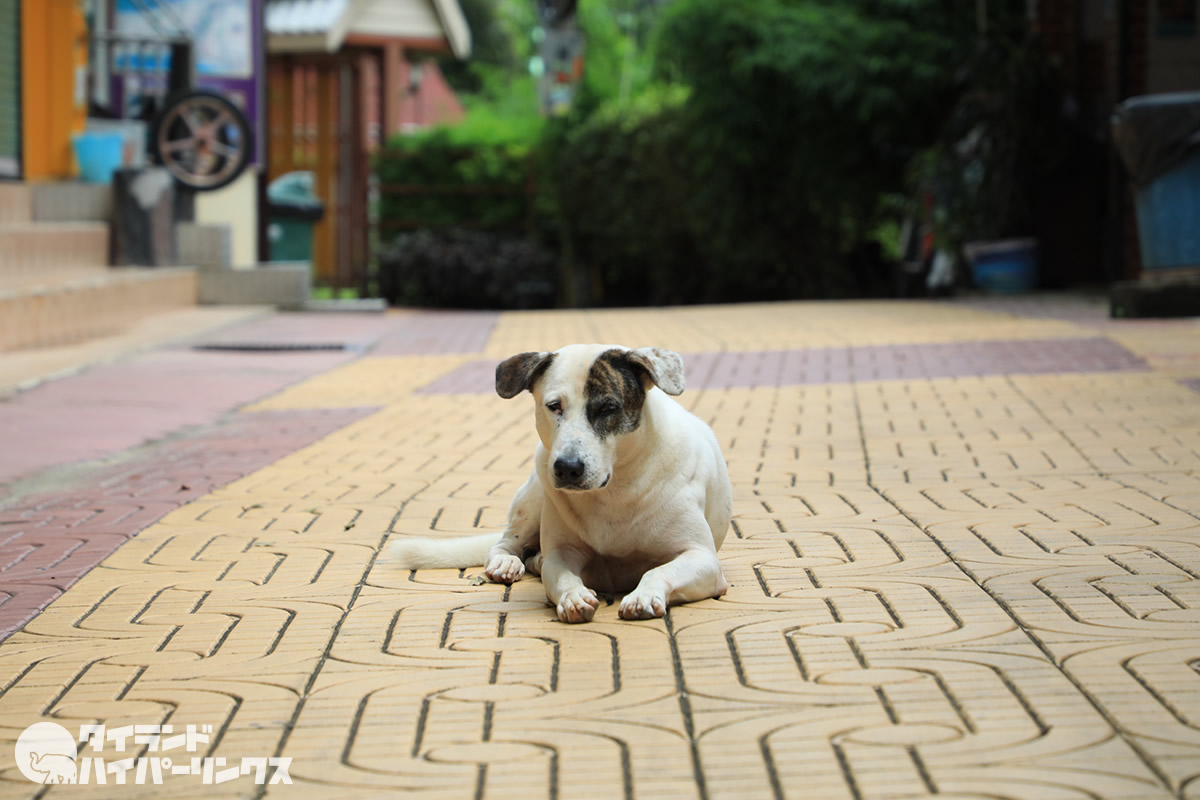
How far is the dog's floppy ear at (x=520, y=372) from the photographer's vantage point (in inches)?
142

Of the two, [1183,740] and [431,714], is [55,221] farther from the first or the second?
[1183,740]

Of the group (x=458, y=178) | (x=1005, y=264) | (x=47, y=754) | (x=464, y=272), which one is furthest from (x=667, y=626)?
(x=458, y=178)

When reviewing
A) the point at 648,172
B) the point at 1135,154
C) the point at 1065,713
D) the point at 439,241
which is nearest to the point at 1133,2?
the point at 1135,154

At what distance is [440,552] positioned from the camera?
4180mm

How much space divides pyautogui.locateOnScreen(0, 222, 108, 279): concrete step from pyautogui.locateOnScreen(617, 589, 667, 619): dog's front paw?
367 inches

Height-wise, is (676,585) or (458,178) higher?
(458,178)

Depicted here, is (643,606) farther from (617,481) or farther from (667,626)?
(617,481)

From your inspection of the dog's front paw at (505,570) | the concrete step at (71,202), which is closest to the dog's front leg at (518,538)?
the dog's front paw at (505,570)

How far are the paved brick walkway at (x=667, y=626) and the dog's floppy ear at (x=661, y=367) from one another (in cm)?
60

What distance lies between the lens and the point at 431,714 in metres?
2.79

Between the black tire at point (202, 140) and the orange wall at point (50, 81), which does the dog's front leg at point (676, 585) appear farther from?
the orange wall at point (50, 81)

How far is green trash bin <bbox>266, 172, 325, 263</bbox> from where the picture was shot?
19906 mm

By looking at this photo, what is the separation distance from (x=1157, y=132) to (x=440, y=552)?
889cm

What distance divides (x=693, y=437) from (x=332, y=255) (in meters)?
21.0
